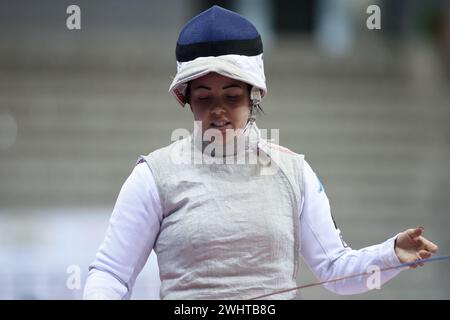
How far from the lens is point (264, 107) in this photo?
5746 millimetres

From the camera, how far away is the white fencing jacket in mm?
1504

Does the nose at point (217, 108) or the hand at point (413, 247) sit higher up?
the nose at point (217, 108)

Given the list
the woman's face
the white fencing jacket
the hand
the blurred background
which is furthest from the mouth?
the blurred background

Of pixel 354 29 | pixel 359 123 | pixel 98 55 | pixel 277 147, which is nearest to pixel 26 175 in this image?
pixel 98 55

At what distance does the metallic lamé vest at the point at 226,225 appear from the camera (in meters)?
1.48

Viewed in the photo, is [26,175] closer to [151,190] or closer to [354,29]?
[354,29]

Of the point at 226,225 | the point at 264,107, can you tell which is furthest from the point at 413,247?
the point at 264,107

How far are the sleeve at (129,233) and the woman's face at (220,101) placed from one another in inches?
5.1

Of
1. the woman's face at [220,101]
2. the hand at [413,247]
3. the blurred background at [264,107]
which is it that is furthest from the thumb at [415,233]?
the blurred background at [264,107]

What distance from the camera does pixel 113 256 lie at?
152 cm

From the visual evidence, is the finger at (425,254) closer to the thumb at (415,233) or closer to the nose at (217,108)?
the thumb at (415,233)

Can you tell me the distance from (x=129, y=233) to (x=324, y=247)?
318 mm

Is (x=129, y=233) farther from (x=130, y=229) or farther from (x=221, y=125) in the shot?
(x=221, y=125)

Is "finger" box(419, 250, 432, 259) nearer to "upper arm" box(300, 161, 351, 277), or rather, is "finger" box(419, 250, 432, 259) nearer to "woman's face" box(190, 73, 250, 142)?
"upper arm" box(300, 161, 351, 277)
